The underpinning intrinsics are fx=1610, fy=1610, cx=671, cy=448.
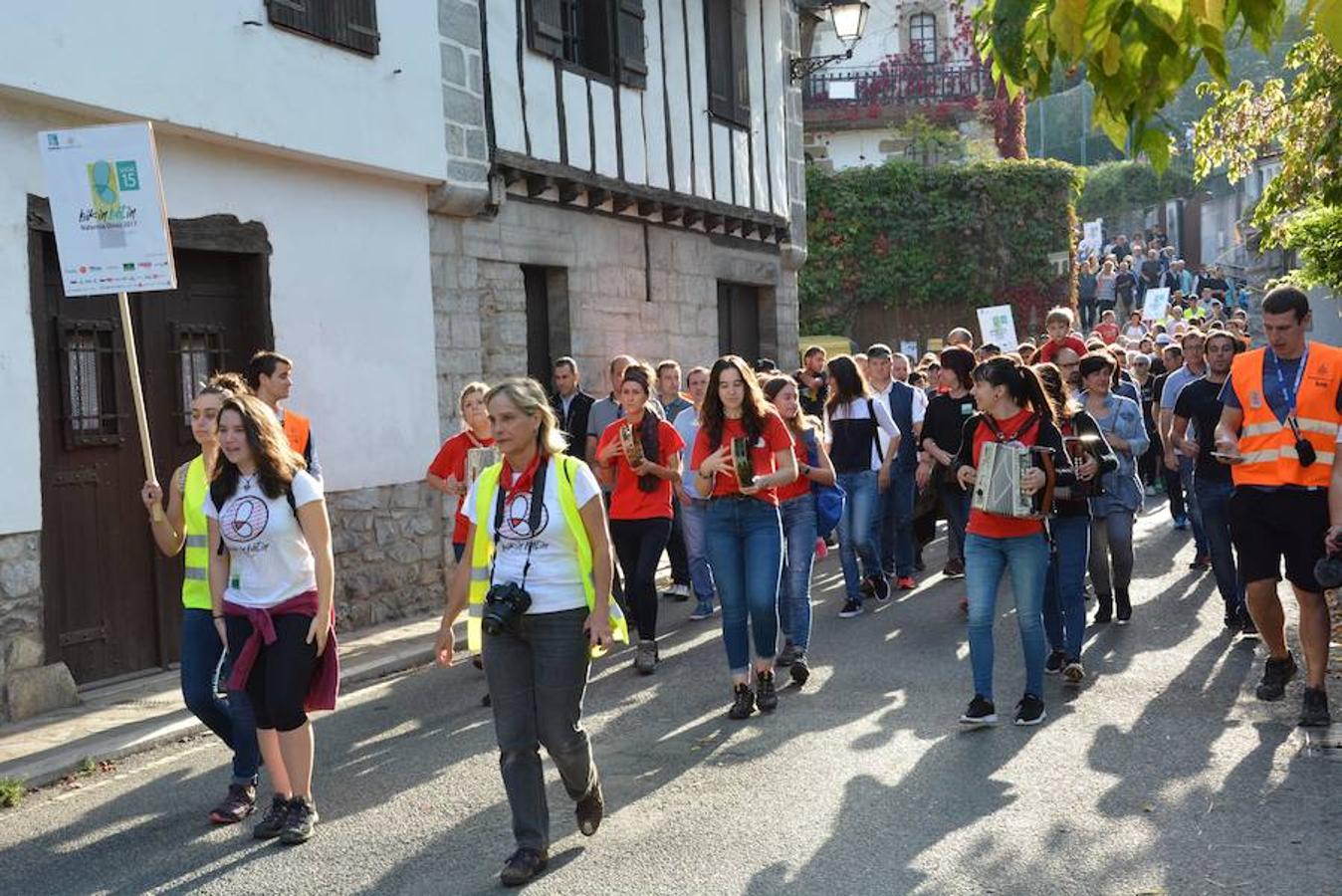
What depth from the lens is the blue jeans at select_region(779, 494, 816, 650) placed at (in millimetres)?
8836

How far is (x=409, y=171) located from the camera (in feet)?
41.1

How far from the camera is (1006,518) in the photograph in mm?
7500

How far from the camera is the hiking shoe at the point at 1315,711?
7.12 m

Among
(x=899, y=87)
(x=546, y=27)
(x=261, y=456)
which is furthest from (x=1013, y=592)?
(x=899, y=87)

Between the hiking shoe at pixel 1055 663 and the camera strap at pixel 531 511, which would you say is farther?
the hiking shoe at pixel 1055 663

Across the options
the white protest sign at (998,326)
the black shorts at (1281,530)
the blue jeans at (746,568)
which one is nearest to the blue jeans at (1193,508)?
the black shorts at (1281,530)

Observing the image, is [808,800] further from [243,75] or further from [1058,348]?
[243,75]

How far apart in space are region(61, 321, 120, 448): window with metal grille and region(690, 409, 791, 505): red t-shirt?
387 cm

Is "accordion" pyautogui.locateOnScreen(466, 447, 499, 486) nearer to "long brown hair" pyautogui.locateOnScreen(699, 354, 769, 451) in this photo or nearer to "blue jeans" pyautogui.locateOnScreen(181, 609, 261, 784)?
"long brown hair" pyautogui.locateOnScreen(699, 354, 769, 451)

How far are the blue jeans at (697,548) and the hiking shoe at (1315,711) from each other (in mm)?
4809

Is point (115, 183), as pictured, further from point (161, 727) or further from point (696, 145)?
point (696, 145)

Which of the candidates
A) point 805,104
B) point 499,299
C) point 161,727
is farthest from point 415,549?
point 805,104

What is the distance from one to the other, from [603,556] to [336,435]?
6.81 meters

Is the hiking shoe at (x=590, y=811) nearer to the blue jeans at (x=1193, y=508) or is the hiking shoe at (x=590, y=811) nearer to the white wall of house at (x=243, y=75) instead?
the white wall of house at (x=243, y=75)
